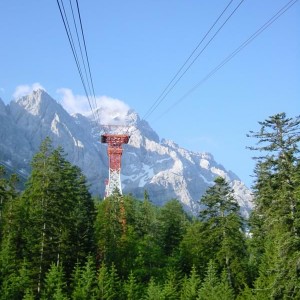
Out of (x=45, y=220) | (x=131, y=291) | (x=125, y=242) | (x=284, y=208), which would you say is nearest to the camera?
(x=284, y=208)

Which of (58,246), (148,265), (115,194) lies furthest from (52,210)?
(148,265)

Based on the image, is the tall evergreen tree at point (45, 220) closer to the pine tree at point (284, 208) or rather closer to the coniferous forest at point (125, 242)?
the coniferous forest at point (125, 242)

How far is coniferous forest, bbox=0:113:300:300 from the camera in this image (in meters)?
24.7

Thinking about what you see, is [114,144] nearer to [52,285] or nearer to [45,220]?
[45,220]

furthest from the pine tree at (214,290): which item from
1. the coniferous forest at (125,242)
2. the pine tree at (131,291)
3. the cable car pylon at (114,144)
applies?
the cable car pylon at (114,144)

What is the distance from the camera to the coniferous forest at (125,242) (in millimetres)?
24703

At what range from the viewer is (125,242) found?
1706 inches

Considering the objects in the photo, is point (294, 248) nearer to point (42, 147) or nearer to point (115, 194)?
point (42, 147)

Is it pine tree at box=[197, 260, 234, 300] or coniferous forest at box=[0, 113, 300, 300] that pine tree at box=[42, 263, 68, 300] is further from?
pine tree at box=[197, 260, 234, 300]

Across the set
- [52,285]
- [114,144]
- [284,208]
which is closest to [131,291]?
[52,285]

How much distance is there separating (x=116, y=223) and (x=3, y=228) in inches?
428

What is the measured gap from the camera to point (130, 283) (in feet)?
118

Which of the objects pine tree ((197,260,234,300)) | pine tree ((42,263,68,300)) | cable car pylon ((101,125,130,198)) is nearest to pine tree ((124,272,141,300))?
pine tree ((42,263,68,300))

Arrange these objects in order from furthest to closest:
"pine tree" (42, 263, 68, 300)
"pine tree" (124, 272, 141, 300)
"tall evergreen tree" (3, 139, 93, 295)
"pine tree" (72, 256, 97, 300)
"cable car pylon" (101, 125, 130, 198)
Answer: "cable car pylon" (101, 125, 130, 198) < "pine tree" (124, 272, 141, 300) < "tall evergreen tree" (3, 139, 93, 295) < "pine tree" (72, 256, 97, 300) < "pine tree" (42, 263, 68, 300)
